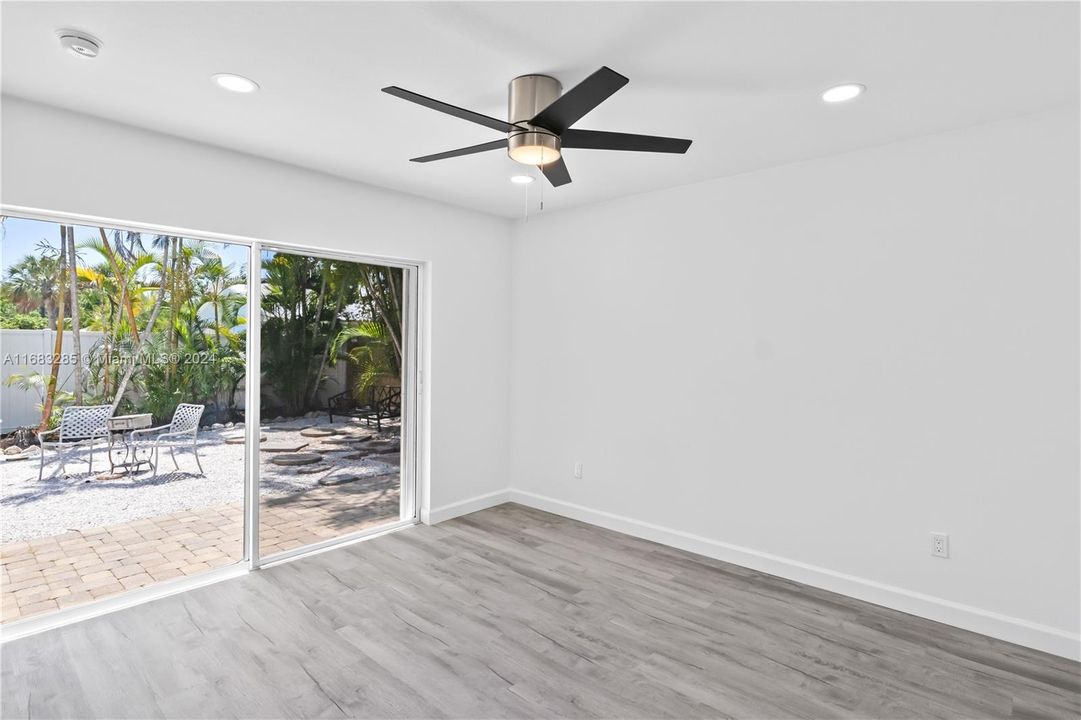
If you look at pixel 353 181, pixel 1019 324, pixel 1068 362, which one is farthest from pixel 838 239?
pixel 353 181

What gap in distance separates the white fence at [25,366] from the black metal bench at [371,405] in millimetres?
1420

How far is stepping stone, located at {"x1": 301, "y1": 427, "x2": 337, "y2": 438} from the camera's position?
A: 12.2ft

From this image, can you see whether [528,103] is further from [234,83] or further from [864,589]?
[864,589]

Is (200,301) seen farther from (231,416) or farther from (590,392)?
(590,392)

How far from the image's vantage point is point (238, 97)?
8.20ft

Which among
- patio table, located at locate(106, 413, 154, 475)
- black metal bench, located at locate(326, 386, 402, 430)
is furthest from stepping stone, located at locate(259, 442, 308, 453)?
patio table, located at locate(106, 413, 154, 475)

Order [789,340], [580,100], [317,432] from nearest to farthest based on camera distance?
[580,100], [789,340], [317,432]

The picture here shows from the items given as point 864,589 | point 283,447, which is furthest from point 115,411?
point 864,589

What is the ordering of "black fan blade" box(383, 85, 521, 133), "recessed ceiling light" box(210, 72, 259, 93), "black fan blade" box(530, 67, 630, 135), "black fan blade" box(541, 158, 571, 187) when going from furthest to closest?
"black fan blade" box(541, 158, 571, 187) → "recessed ceiling light" box(210, 72, 259, 93) → "black fan blade" box(383, 85, 521, 133) → "black fan blade" box(530, 67, 630, 135)

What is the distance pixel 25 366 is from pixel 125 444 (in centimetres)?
58

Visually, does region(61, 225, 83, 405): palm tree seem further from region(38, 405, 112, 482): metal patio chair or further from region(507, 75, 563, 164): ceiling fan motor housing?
region(507, 75, 563, 164): ceiling fan motor housing

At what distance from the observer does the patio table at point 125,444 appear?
9.64 ft

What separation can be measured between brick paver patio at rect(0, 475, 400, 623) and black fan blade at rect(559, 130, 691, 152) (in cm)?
288

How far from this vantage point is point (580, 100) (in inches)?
74.2
